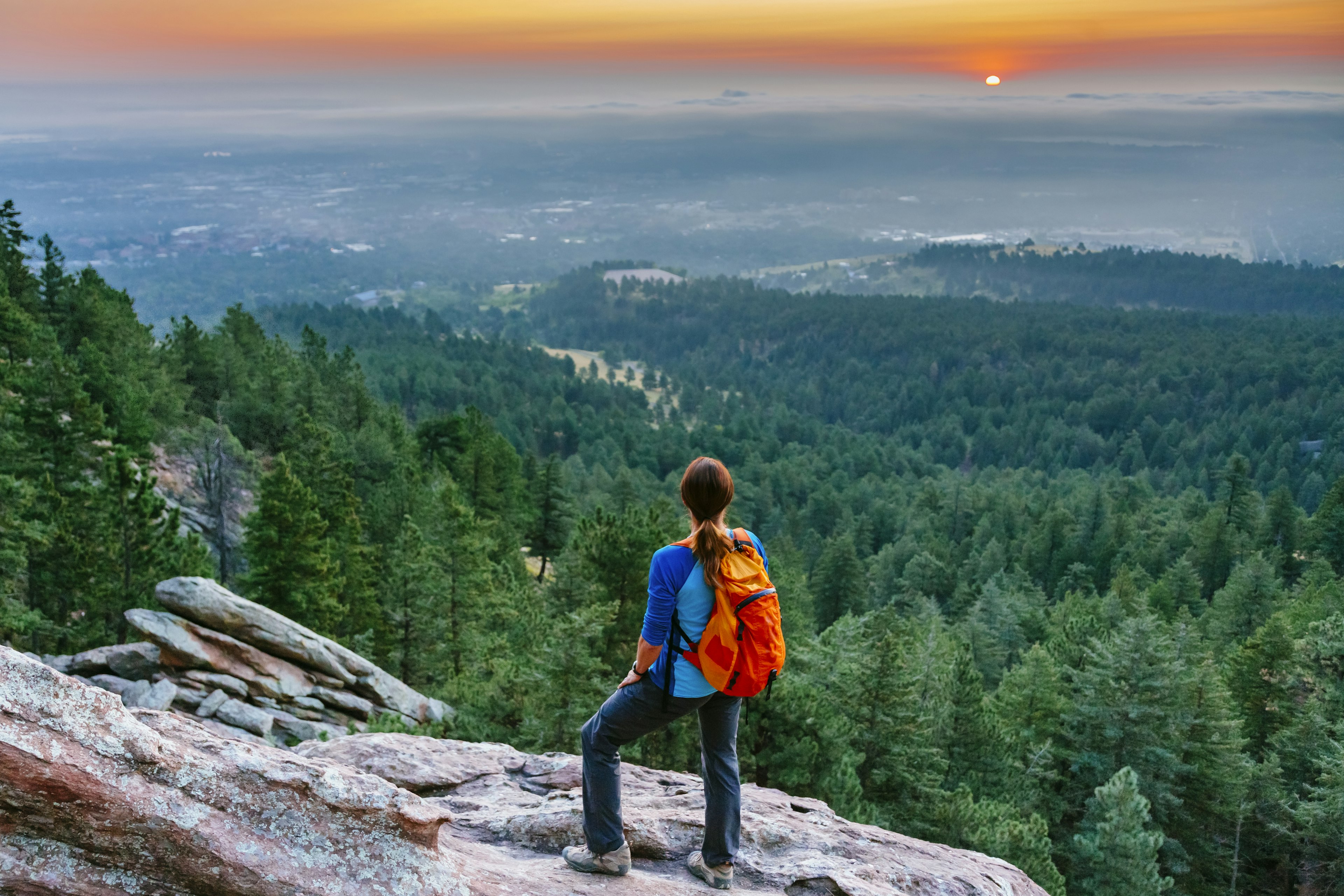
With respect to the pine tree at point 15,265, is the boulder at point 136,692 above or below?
below

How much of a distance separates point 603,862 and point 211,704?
41.1ft

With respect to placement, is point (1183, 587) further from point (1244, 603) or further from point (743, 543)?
point (743, 543)

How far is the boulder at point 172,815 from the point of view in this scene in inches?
192

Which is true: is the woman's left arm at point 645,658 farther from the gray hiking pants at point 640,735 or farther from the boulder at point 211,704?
the boulder at point 211,704

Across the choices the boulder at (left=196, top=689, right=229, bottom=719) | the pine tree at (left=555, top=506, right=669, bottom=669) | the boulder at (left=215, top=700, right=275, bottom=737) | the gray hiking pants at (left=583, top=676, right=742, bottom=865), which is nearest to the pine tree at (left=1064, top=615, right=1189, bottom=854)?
the pine tree at (left=555, top=506, right=669, bottom=669)

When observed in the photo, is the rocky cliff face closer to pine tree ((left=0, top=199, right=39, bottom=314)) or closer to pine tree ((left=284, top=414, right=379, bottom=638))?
pine tree ((left=284, top=414, right=379, bottom=638))

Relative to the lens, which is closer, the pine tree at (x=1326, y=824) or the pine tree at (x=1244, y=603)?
the pine tree at (x=1326, y=824)

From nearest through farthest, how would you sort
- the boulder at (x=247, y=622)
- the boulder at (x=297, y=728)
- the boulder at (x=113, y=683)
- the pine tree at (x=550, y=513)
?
the boulder at (x=113, y=683) → the boulder at (x=297, y=728) → the boulder at (x=247, y=622) → the pine tree at (x=550, y=513)

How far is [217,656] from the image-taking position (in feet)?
56.8

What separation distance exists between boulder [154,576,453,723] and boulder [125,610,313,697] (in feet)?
0.37

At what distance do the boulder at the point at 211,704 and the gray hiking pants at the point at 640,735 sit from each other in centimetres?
1224

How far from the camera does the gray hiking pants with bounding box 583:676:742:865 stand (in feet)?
20.5

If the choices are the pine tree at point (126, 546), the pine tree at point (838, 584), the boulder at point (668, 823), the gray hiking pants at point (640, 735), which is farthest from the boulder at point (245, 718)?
the pine tree at point (838, 584)

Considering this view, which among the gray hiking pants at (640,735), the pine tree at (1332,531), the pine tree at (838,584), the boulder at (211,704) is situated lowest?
the pine tree at (838,584)
